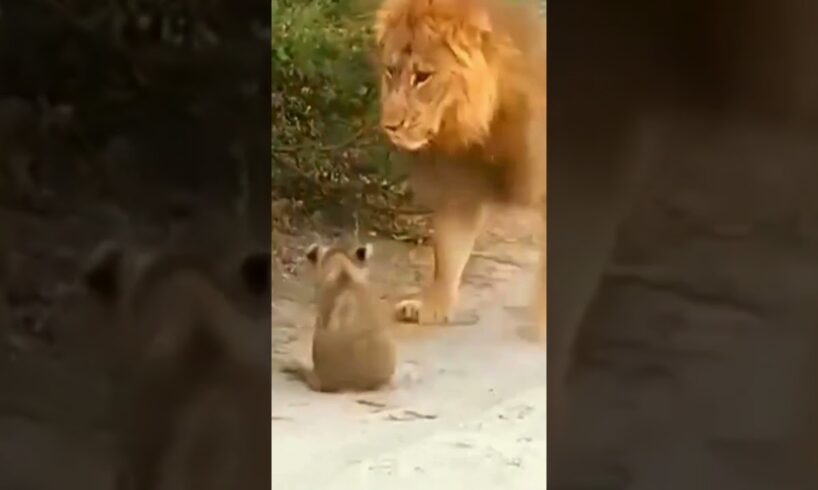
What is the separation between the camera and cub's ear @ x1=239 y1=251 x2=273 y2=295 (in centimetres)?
115

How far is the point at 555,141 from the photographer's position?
1.15 metres

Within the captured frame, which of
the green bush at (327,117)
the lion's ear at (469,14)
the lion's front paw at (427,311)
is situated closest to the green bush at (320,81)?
the green bush at (327,117)

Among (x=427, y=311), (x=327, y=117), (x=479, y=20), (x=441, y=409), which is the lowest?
(x=441, y=409)

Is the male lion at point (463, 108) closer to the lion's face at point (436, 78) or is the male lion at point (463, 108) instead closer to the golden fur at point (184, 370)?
the lion's face at point (436, 78)

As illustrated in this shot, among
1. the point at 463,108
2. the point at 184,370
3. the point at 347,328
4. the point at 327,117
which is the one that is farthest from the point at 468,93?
the point at 184,370

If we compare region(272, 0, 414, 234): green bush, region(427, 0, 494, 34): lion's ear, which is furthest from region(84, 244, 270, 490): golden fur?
region(427, 0, 494, 34): lion's ear

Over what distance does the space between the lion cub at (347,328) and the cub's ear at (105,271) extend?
239 millimetres

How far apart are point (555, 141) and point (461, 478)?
1.42 ft

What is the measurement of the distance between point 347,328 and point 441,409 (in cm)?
15

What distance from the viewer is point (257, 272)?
1149 millimetres

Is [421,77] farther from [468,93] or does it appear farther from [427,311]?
[427,311]

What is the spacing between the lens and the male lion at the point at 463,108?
1.14 m

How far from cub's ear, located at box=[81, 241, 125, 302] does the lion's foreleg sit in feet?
1.16

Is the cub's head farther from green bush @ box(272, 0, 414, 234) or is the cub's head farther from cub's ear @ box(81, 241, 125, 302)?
cub's ear @ box(81, 241, 125, 302)
